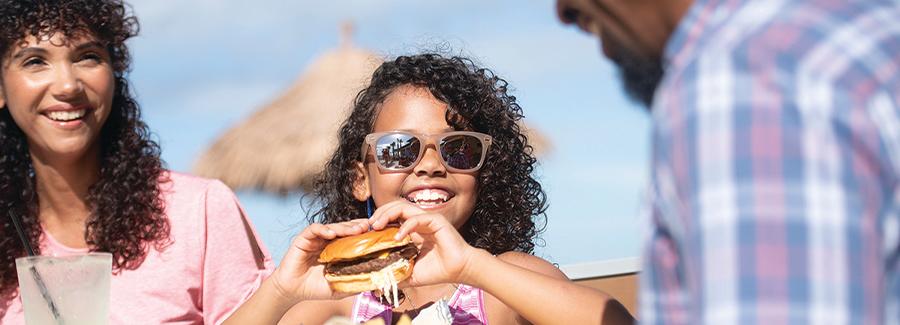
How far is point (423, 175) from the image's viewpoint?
302 cm

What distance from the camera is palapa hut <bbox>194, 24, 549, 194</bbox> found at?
13.7m

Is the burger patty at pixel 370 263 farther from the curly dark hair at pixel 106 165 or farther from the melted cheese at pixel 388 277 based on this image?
the curly dark hair at pixel 106 165

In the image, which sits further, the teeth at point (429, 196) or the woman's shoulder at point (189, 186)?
the woman's shoulder at point (189, 186)

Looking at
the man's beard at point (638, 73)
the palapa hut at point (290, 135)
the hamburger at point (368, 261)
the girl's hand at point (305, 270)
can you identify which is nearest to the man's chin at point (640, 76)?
the man's beard at point (638, 73)

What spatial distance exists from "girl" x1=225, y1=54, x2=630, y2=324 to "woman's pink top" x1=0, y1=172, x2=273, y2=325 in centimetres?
33

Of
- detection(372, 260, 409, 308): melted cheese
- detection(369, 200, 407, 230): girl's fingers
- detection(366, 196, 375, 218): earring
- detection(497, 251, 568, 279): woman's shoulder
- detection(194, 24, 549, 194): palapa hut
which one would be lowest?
detection(194, 24, 549, 194): palapa hut

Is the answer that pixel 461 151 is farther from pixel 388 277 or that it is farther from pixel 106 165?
pixel 106 165

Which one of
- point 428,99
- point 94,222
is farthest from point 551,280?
point 94,222

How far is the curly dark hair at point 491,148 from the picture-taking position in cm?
328

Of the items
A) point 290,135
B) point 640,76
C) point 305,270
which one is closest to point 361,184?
point 305,270

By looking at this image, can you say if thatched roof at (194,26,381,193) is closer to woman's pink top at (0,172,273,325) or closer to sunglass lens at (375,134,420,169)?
woman's pink top at (0,172,273,325)

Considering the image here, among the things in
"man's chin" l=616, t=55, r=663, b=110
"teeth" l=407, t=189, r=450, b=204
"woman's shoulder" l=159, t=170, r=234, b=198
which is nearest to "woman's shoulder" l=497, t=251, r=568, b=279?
"teeth" l=407, t=189, r=450, b=204

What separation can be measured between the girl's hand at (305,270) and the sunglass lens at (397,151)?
47cm

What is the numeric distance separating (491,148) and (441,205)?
0.41 meters
